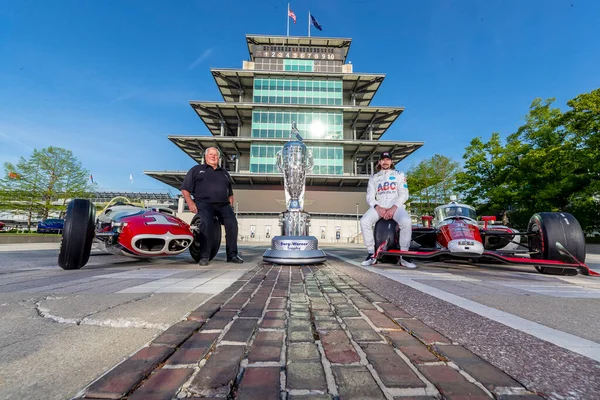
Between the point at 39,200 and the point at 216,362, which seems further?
the point at 39,200

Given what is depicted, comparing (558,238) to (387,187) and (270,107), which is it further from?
(270,107)

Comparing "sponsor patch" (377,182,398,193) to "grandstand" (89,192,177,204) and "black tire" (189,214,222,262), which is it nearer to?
"black tire" (189,214,222,262)

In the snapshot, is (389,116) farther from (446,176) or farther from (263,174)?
(263,174)

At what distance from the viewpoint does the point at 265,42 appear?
4222 cm

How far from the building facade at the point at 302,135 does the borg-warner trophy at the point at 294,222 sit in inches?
1038

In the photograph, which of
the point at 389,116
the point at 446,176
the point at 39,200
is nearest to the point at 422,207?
the point at 446,176

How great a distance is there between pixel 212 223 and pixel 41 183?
30.3 meters

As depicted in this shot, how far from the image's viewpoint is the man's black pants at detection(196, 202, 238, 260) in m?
4.67

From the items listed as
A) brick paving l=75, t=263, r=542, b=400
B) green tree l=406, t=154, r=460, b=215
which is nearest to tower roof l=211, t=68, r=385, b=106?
green tree l=406, t=154, r=460, b=215

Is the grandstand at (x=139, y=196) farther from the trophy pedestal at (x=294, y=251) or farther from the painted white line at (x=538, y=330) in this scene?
the painted white line at (x=538, y=330)

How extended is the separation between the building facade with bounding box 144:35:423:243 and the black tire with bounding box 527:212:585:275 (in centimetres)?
2808

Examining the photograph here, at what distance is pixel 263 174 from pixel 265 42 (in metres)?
23.6

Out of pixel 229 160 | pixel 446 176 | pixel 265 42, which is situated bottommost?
pixel 446 176

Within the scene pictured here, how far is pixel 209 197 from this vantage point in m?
4.84
